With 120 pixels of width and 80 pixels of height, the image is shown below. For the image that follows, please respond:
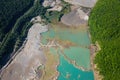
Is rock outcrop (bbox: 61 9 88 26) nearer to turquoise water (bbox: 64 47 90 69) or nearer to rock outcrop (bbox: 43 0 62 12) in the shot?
rock outcrop (bbox: 43 0 62 12)

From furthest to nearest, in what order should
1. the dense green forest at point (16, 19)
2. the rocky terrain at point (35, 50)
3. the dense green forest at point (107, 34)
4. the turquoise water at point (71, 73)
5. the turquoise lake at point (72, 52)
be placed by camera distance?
the dense green forest at point (16, 19)
the rocky terrain at point (35, 50)
the turquoise lake at point (72, 52)
the turquoise water at point (71, 73)
the dense green forest at point (107, 34)

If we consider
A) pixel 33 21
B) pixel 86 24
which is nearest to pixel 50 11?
pixel 33 21

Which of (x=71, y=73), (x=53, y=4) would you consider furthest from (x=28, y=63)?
(x=53, y=4)

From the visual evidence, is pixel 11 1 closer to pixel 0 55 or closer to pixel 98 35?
pixel 0 55

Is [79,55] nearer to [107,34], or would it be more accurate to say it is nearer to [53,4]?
[107,34]

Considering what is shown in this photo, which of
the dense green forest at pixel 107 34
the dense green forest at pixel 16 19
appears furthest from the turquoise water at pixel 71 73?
the dense green forest at pixel 16 19

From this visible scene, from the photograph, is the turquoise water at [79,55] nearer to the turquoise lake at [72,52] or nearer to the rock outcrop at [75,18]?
the turquoise lake at [72,52]
